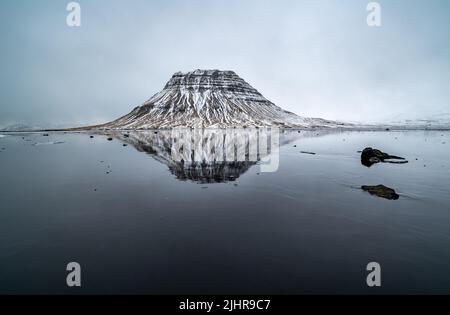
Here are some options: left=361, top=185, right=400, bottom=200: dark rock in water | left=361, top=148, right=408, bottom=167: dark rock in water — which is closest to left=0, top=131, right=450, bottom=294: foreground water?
left=361, top=185, right=400, bottom=200: dark rock in water

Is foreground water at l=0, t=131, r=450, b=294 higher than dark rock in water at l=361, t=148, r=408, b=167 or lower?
lower

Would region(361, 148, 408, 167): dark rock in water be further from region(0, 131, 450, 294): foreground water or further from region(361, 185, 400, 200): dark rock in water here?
region(361, 185, 400, 200): dark rock in water

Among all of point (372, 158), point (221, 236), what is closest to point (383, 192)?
point (221, 236)

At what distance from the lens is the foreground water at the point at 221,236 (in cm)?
812

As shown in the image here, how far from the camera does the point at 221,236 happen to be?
446 inches

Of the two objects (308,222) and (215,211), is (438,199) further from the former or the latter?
A: (215,211)

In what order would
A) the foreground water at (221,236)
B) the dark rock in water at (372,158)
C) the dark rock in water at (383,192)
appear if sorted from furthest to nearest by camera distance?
the dark rock in water at (372,158)
the dark rock in water at (383,192)
the foreground water at (221,236)

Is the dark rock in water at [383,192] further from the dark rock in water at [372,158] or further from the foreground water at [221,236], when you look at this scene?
the dark rock in water at [372,158]

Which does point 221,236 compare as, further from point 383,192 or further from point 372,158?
point 372,158

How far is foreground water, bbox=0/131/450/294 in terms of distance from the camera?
8125 millimetres

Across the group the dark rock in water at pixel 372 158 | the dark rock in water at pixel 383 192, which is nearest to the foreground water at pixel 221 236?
the dark rock in water at pixel 383 192

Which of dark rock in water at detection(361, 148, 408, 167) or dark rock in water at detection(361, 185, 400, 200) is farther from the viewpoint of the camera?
dark rock in water at detection(361, 148, 408, 167)

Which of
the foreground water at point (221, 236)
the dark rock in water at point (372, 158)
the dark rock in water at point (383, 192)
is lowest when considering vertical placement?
the foreground water at point (221, 236)
